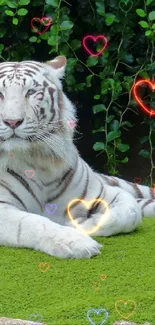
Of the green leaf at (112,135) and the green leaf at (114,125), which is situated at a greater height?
the green leaf at (114,125)

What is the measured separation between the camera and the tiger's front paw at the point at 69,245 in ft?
10.7

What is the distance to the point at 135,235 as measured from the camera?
380 centimetres

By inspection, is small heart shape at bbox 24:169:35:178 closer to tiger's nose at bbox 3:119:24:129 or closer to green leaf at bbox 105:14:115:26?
tiger's nose at bbox 3:119:24:129

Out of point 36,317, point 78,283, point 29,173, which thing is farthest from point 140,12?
point 36,317

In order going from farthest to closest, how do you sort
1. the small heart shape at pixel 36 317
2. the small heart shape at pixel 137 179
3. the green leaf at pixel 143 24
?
the small heart shape at pixel 137 179 < the green leaf at pixel 143 24 < the small heart shape at pixel 36 317

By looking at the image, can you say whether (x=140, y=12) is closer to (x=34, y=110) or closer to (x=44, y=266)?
(x=34, y=110)

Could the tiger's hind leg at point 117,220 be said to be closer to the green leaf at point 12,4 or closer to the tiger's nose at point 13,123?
the tiger's nose at point 13,123

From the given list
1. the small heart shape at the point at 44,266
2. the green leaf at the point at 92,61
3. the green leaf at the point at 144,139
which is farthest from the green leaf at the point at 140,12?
the small heart shape at the point at 44,266

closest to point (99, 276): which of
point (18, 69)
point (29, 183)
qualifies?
point (29, 183)

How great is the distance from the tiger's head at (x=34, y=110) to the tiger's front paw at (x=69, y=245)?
58 centimetres

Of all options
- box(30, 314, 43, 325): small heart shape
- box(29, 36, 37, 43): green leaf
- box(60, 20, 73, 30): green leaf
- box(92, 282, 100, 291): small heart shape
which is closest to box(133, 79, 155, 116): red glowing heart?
box(60, 20, 73, 30): green leaf

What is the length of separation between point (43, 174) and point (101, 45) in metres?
1.68

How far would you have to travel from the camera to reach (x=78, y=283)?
9.84 feet

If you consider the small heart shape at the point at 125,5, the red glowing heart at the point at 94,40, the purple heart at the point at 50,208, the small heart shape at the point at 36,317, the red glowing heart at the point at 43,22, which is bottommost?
the purple heart at the point at 50,208
